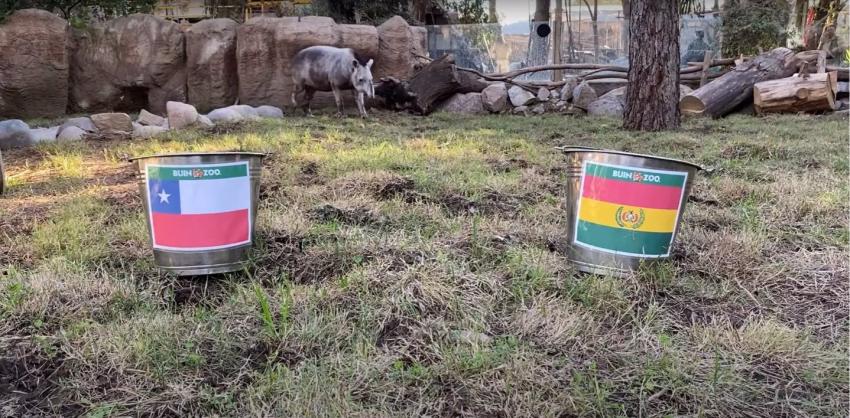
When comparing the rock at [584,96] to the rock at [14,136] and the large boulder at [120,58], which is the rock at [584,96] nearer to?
the large boulder at [120,58]

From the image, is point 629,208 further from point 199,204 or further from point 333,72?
point 333,72

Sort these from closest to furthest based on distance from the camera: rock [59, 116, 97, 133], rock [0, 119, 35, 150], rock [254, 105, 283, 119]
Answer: rock [0, 119, 35, 150] → rock [59, 116, 97, 133] → rock [254, 105, 283, 119]

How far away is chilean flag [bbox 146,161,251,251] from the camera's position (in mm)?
1735

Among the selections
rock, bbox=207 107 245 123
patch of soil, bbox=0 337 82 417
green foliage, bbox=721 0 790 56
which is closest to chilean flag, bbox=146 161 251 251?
patch of soil, bbox=0 337 82 417

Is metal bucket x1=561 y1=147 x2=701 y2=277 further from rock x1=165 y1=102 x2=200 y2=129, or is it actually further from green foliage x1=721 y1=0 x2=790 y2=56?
green foliage x1=721 y1=0 x2=790 y2=56

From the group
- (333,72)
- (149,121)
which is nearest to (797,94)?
(333,72)

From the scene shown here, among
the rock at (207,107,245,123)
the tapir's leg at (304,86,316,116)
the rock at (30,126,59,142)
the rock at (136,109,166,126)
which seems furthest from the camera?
the tapir's leg at (304,86,316,116)

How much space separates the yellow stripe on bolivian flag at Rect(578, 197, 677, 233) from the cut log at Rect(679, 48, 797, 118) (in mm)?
6536

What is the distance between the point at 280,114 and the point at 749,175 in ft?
19.4

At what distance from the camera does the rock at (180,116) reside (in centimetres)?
630

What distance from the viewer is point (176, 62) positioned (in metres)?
8.80

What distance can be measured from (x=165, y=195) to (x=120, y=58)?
8126 millimetres

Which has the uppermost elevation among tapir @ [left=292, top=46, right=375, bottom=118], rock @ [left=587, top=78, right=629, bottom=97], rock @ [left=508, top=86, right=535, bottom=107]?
tapir @ [left=292, top=46, right=375, bottom=118]

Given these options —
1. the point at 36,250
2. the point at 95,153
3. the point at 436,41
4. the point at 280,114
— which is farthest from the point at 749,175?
the point at 436,41
